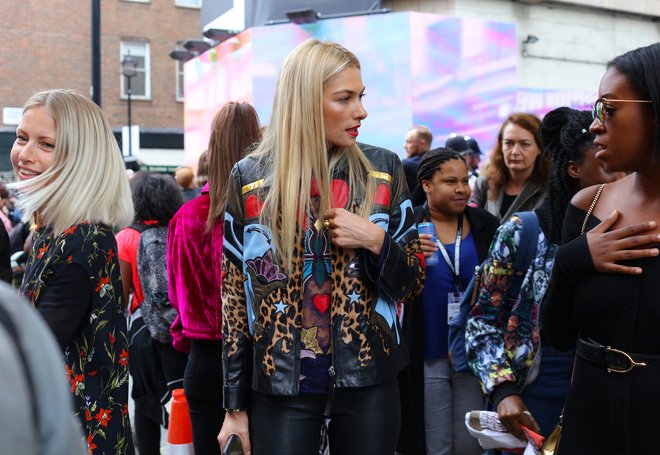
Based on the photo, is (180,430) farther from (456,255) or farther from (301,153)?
(301,153)

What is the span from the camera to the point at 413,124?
44.2 feet

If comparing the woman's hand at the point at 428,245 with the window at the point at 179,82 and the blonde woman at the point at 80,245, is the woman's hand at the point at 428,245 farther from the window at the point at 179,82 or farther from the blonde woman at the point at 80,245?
the window at the point at 179,82

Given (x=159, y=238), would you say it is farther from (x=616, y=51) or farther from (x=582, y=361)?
(x=616, y=51)

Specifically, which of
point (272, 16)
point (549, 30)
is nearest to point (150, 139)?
point (272, 16)

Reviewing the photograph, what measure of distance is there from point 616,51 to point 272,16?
725cm

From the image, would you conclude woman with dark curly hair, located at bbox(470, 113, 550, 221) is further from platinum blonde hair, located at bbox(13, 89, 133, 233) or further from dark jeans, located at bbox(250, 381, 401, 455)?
platinum blonde hair, located at bbox(13, 89, 133, 233)

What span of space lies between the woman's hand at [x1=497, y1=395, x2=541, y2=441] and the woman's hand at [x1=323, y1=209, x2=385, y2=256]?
792 millimetres

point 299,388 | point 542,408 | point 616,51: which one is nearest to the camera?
point 299,388

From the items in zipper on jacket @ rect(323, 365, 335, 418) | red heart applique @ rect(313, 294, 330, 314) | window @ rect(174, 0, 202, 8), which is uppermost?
window @ rect(174, 0, 202, 8)

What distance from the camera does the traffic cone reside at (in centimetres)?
436

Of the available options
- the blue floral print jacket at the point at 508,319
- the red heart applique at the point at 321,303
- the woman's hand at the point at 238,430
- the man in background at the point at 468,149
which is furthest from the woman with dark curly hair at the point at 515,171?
the woman's hand at the point at 238,430

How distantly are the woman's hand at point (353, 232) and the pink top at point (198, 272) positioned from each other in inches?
53.9

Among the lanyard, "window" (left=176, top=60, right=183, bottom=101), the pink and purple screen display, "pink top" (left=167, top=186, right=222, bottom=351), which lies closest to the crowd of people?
"pink top" (left=167, top=186, right=222, bottom=351)

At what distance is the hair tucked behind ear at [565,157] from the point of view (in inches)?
121
